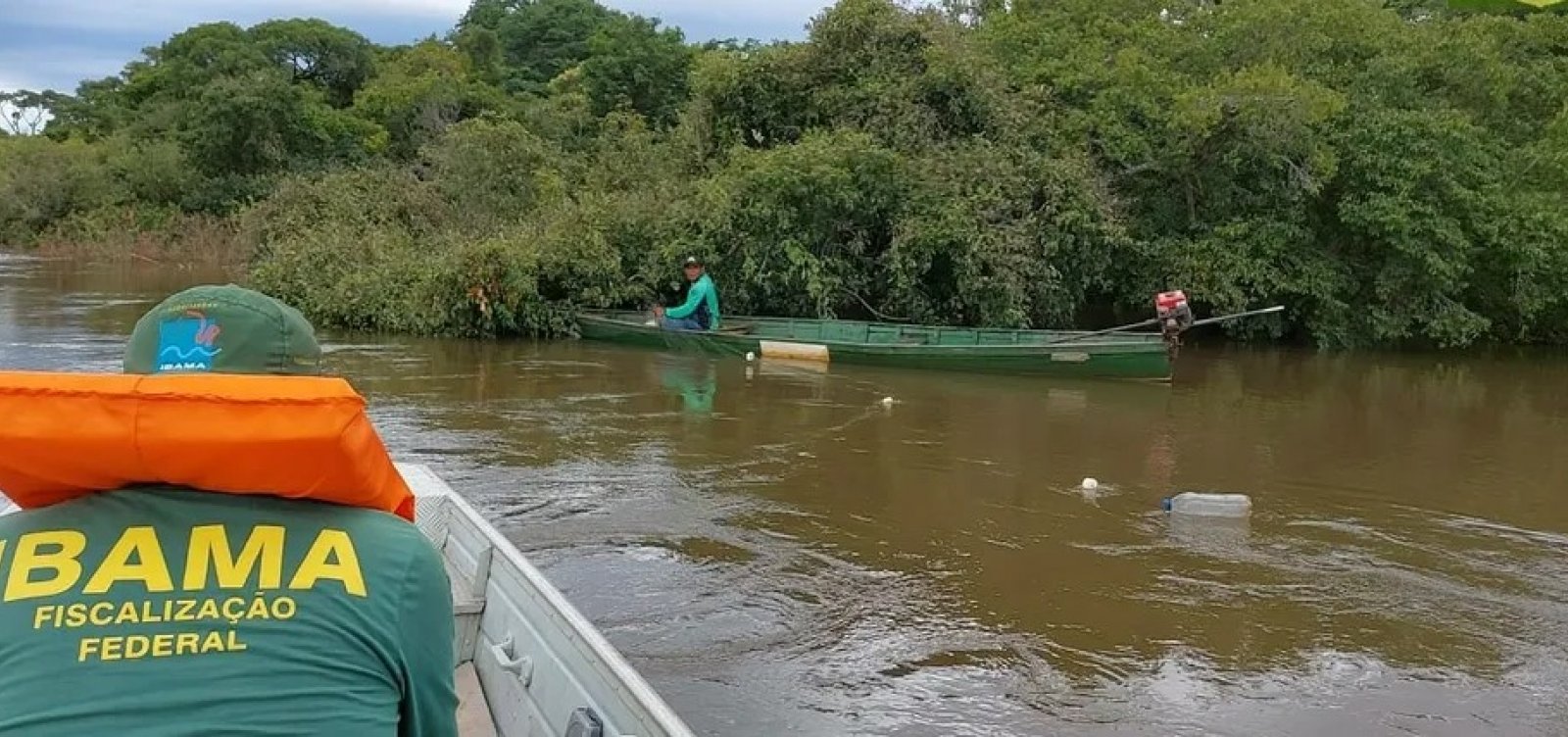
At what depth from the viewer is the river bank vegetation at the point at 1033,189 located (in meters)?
17.9

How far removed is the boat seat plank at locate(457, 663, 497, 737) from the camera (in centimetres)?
388

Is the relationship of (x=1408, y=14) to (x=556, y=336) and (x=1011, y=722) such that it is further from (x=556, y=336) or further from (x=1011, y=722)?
(x=1011, y=722)

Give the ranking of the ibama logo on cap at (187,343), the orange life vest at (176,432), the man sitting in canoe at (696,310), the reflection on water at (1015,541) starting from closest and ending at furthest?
the orange life vest at (176,432) → the ibama logo on cap at (187,343) → the reflection on water at (1015,541) → the man sitting in canoe at (696,310)

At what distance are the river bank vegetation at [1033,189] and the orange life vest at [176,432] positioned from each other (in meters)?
15.8

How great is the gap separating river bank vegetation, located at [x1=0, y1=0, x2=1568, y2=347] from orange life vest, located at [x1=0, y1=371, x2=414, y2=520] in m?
15.8

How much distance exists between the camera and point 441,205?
22062 mm

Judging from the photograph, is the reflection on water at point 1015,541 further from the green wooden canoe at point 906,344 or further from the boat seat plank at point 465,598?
the boat seat plank at point 465,598

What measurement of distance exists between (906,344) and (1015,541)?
7.56 meters

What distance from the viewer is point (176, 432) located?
64.1 inches

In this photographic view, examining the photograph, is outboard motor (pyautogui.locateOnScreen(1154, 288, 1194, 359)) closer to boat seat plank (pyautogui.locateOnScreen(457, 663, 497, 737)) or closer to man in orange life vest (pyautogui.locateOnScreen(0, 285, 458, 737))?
boat seat plank (pyautogui.locateOnScreen(457, 663, 497, 737))

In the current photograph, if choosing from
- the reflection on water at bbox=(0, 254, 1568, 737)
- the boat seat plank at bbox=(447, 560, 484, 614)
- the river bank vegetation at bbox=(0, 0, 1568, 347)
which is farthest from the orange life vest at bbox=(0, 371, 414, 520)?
the river bank vegetation at bbox=(0, 0, 1568, 347)

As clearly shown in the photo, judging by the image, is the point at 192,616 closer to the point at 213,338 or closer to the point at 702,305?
the point at 213,338

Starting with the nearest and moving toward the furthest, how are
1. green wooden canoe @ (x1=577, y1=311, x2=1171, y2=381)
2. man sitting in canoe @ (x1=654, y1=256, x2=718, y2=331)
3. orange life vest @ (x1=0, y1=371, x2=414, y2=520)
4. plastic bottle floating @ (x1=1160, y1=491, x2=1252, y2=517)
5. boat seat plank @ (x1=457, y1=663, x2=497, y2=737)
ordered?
orange life vest @ (x1=0, y1=371, x2=414, y2=520), boat seat plank @ (x1=457, y1=663, x2=497, y2=737), plastic bottle floating @ (x1=1160, y1=491, x2=1252, y2=517), green wooden canoe @ (x1=577, y1=311, x2=1171, y2=381), man sitting in canoe @ (x1=654, y1=256, x2=718, y2=331)

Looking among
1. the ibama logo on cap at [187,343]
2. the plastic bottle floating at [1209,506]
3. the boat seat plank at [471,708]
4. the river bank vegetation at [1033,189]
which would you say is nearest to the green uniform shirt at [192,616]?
the ibama logo on cap at [187,343]
